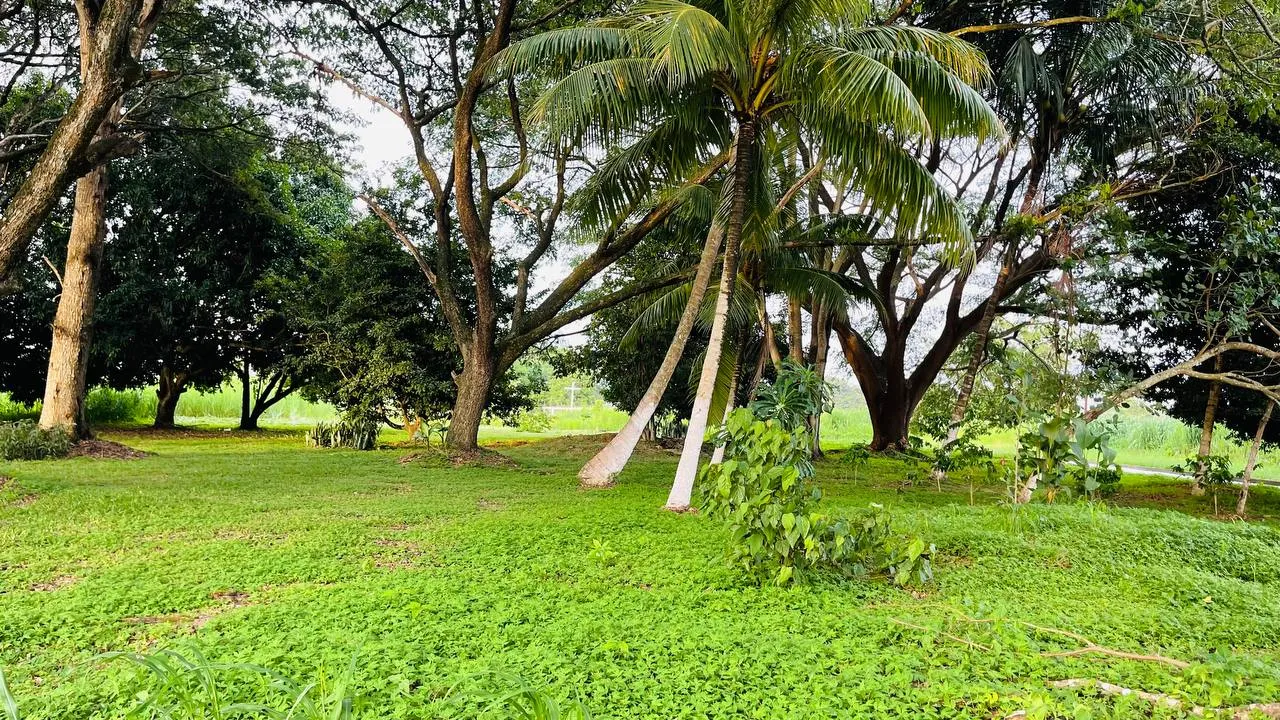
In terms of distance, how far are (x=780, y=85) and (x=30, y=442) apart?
10366 millimetres

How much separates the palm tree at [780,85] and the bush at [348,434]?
8.83m

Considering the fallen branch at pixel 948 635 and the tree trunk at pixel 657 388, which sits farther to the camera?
the tree trunk at pixel 657 388

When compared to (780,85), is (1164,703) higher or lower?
lower

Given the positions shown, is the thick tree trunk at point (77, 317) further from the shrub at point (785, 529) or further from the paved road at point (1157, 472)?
the paved road at point (1157, 472)

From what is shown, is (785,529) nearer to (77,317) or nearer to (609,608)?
(609,608)

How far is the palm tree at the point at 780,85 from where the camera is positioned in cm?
608

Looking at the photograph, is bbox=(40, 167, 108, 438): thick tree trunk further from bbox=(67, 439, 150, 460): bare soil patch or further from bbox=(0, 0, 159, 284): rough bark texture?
bbox=(0, 0, 159, 284): rough bark texture

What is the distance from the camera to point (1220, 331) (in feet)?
30.8

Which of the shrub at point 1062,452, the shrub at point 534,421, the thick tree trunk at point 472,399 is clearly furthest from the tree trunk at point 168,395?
the shrub at point 1062,452

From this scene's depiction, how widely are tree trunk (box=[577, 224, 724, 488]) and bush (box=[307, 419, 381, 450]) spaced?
6.76 metres

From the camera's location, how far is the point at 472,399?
11.2m

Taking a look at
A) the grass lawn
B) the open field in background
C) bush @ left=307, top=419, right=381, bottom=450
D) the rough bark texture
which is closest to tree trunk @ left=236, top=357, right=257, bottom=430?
the open field in background

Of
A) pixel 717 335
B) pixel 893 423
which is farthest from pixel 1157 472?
pixel 717 335

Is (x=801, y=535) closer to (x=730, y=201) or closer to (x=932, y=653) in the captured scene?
(x=932, y=653)
